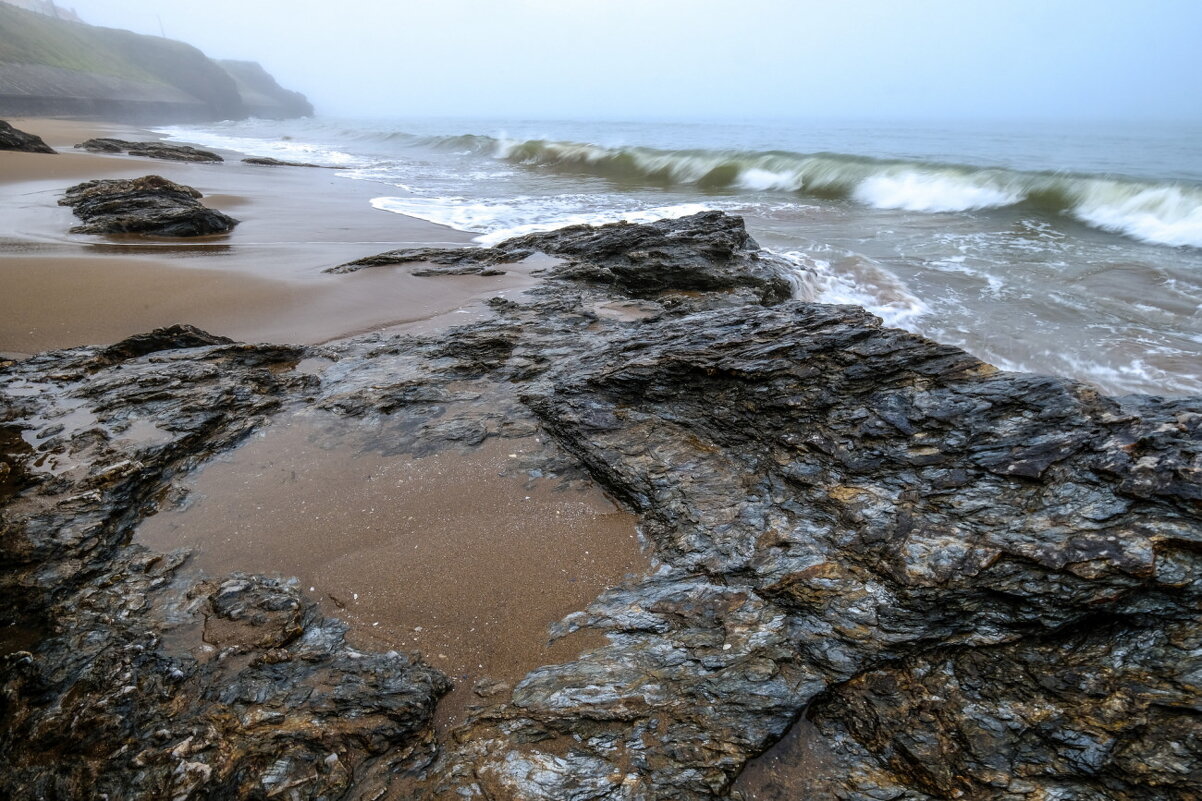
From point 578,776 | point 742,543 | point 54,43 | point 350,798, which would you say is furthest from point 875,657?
point 54,43

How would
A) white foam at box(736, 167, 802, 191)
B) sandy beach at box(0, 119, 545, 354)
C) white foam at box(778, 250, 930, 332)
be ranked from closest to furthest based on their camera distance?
sandy beach at box(0, 119, 545, 354) → white foam at box(778, 250, 930, 332) → white foam at box(736, 167, 802, 191)

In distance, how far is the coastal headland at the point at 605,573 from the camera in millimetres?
1690

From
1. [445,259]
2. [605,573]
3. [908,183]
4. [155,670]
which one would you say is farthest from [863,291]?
[908,183]

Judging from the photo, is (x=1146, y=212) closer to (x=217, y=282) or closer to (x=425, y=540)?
(x=425, y=540)

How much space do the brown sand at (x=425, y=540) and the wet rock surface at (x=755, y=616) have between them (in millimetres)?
129

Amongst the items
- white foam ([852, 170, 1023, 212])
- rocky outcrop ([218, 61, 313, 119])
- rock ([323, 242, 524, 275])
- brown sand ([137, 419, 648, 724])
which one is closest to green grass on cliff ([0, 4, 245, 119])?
rocky outcrop ([218, 61, 313, 119])

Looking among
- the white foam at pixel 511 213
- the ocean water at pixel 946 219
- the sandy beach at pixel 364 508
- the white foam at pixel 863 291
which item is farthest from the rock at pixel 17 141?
the white foam at pixel 863 291

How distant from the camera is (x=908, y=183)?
54.2ft

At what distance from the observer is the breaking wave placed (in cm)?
1272

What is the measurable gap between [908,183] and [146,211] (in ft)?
60.1

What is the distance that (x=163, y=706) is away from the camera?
181 cm

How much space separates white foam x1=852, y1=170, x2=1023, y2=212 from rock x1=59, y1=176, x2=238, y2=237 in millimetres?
15478

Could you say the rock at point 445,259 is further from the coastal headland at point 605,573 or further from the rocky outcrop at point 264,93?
the rocky outcrop at point 264,93

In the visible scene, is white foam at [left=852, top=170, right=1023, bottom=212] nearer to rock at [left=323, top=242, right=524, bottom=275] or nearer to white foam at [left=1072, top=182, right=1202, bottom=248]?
white foam at [left=1072, top=182, right=1202, bottom=248]
